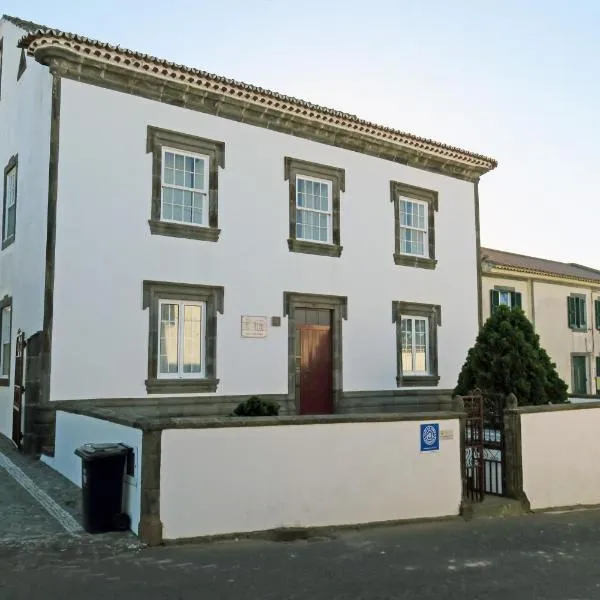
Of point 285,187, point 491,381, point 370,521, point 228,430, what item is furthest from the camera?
point 285,187

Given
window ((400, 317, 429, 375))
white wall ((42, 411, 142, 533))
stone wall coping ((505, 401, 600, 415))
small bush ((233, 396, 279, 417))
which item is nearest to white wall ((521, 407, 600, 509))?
stone wall coping ((505, 401, 600, 415))

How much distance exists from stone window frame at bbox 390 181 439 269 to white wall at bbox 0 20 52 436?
8.78 m

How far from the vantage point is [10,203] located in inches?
593

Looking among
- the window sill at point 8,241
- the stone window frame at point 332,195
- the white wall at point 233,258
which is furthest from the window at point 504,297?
the window sill at point 8,241

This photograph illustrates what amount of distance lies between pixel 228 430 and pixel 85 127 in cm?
769

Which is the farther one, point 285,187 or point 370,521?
point 285,187

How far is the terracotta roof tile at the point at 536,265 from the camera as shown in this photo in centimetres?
2388

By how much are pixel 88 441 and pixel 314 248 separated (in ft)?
25.0

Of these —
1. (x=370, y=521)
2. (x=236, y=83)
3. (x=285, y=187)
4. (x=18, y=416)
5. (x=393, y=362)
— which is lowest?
(x=370, y=521)

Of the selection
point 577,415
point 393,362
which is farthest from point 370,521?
point 393,362

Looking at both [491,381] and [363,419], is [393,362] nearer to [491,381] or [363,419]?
[491,381]

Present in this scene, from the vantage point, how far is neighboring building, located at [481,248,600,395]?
23312mm

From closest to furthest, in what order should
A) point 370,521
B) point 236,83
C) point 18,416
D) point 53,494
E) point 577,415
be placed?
point 370,521 < point 53,494 < point 577,415 < point 18,416 < point 236,83

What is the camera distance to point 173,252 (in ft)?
43.8
